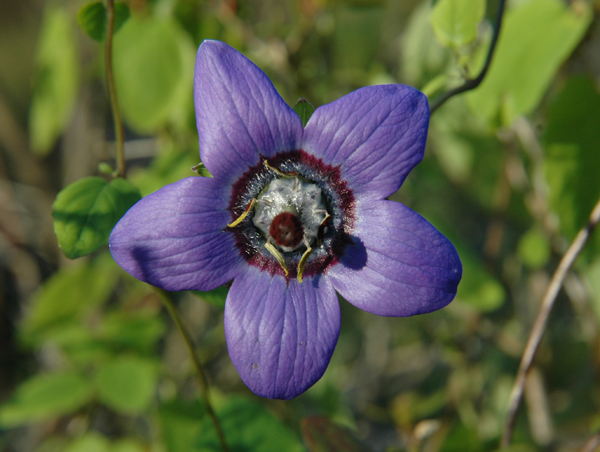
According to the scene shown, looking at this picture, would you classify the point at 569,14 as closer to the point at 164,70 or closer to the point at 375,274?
the point at 375,274

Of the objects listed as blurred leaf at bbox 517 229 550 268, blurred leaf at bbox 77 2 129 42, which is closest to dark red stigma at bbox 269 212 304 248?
blurred leaf at bbox 77 2 129 42

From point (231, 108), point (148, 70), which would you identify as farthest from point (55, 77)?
point (231, 108)

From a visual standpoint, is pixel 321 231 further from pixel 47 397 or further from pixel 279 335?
pixel 47 397

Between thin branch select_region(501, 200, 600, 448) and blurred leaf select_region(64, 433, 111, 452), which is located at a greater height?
thin branch select_region(501, 200, 600, 448)

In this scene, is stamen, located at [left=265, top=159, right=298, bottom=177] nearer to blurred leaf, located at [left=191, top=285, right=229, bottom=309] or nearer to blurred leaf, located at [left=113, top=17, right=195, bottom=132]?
blurred leaf, located at [left=191, top=285, right=229, bottom=309]

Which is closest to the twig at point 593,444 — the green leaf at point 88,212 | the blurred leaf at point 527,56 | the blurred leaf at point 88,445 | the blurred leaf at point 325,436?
the blurred leaf at point 325,436

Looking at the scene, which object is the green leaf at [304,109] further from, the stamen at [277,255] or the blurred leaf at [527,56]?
the blurred leaf at [527,56]

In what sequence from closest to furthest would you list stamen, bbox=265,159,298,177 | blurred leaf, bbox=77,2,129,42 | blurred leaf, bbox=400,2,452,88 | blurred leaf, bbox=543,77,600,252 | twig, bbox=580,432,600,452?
1. stamen, bbox=265,159,298,177
2. blurred leaf, bbox=77,2,129,42
3. twig, bbox=580,432,600,452
4. blurred leaf, bbox=543,77,600,252
5. blurred leaf, bbox=400,2,452,88
